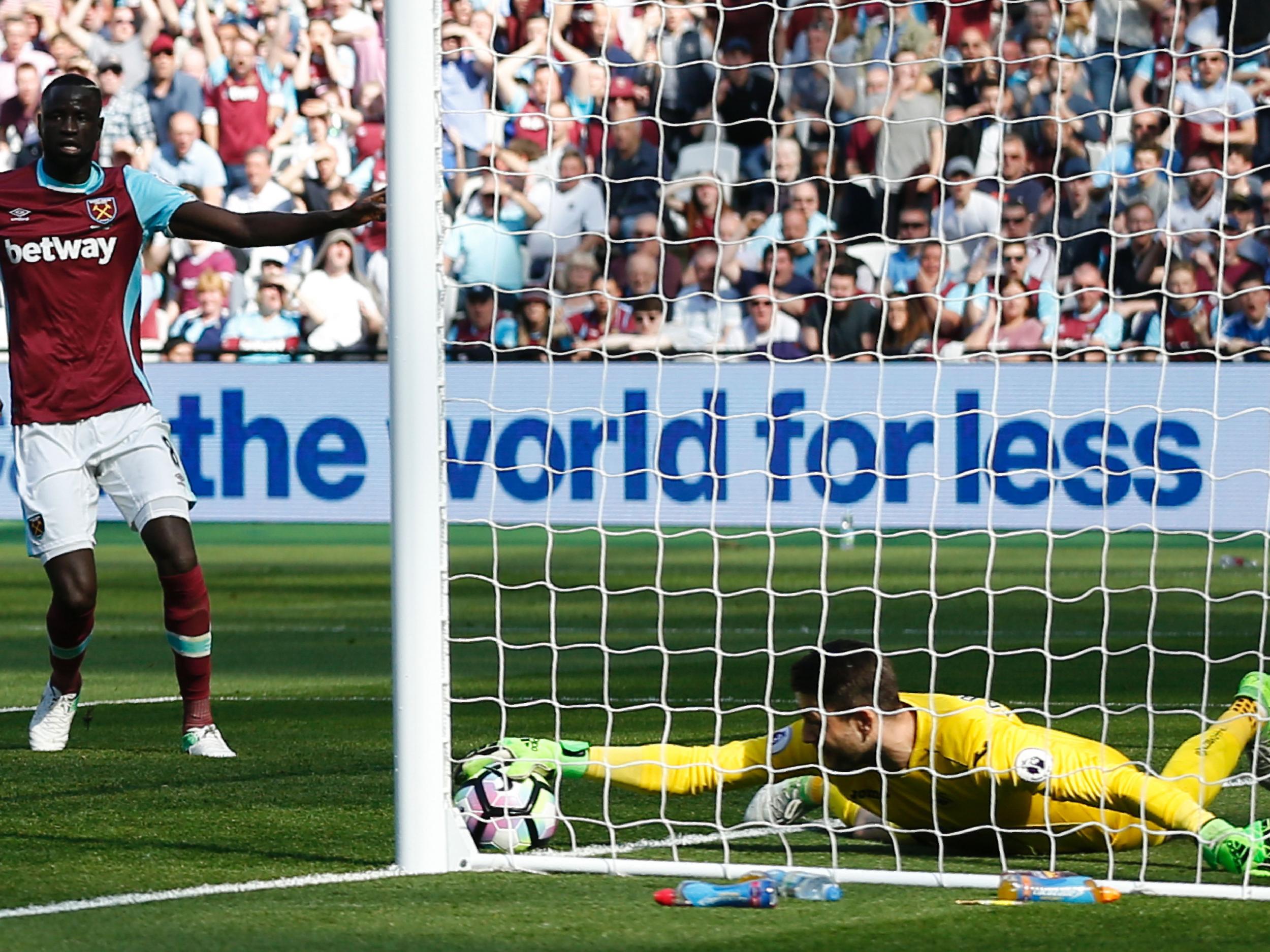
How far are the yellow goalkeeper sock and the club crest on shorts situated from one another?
11.7ft

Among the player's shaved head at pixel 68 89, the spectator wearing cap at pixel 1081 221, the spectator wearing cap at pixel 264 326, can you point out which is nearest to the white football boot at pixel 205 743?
the player's shaved head at pixel 68 89

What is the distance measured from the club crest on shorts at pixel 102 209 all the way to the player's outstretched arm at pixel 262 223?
0.57 feet

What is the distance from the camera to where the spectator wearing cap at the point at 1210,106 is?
40.2 feet

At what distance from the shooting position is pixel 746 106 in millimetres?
13508

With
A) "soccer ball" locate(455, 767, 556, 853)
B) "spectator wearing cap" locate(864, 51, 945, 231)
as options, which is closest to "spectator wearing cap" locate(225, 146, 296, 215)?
"spectator wearing cap" locate(864, 51, 945, 231)

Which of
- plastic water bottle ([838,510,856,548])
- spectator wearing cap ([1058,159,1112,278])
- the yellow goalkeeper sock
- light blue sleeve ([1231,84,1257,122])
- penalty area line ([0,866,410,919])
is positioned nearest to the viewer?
penalty area line ([0,866,410,919])

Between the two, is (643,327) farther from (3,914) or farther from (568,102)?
(3,914)

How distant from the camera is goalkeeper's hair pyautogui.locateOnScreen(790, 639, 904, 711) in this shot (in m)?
5.15

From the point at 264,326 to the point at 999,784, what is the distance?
11.6 m

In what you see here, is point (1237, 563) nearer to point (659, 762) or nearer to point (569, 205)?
point (569, 205)

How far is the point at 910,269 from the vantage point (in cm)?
1352

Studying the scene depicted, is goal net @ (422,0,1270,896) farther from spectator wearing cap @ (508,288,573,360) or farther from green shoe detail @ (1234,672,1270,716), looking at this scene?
green shoe detail @ (1234,672,1270,716)

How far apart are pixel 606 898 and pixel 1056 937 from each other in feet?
3.23

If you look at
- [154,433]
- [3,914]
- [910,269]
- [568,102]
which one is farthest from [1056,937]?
[910,269]
